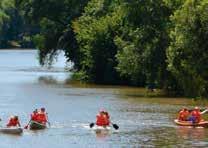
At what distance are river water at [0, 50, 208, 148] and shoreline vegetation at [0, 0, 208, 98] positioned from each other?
2484 mm

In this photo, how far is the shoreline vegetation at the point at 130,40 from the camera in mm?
58656

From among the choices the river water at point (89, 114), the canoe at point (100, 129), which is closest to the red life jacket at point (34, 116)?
the river water at point (89, 114)

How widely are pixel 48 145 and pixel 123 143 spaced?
12.9 feet

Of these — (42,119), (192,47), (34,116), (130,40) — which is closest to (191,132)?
(42,119)

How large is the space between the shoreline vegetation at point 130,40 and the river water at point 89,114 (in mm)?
2484

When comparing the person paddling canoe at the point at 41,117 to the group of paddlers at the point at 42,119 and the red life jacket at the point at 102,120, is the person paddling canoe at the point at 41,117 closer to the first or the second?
the group of paddlers at the point at 42,119

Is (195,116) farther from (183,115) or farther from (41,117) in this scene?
(41,117)

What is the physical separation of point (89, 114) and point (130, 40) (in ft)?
63.5

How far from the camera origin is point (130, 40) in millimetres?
71750

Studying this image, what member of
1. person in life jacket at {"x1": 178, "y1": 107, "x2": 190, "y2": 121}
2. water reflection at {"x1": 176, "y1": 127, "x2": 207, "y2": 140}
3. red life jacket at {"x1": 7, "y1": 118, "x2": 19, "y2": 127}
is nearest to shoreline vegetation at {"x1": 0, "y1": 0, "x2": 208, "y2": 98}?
person in life jacket at {"x1": 178, "y1": 107, "x2": 190, "y2": 121}

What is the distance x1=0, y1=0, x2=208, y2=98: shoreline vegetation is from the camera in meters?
58.7

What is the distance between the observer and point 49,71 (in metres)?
109

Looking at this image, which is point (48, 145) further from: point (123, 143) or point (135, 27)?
point (135, 27)

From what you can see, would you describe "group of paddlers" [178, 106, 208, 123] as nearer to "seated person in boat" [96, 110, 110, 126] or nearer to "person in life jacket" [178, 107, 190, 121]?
"person in life jacket" [178, 107, 190, 121]
